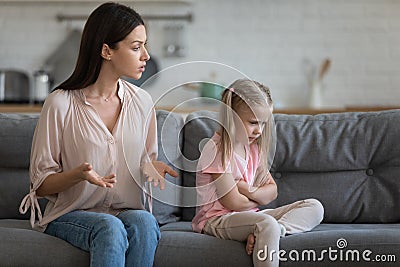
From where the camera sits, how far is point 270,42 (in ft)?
15.9

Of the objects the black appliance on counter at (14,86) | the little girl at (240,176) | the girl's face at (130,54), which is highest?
the girl's face at (130,54)

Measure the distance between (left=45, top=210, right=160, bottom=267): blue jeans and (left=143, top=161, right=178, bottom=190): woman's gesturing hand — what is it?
0.35ft

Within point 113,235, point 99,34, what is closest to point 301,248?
point 113,235

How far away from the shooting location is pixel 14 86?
4.91 meters

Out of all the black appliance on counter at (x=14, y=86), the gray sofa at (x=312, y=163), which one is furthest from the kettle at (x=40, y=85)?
the gray sofa at (x=312, y=163)

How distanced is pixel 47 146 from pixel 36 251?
332 mm

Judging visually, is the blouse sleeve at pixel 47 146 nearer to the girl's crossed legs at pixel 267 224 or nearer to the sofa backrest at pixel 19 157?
the sofa backrest at pixel 19 157

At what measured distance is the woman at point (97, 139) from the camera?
2289 millimetres

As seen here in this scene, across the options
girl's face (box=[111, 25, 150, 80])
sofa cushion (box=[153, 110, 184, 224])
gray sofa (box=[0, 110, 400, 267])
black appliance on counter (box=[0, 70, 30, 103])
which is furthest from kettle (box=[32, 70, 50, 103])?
girl's face (box=[111, 25, 150, 80])

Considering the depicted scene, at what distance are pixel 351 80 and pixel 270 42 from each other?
60 centimetres

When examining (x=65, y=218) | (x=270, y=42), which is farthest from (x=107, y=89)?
(x=270, y=42)

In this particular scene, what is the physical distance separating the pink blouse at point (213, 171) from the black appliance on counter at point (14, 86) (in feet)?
9.00

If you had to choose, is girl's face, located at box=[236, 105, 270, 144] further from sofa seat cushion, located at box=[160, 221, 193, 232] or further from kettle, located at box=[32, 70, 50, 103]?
kettle, located at box=[32, 70, 50, 103]

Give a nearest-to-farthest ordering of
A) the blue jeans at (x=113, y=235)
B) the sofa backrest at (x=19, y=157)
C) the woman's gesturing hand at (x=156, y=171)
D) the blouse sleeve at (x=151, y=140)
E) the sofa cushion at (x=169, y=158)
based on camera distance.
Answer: the blue jeans at (x=113, y=235) < the woman's gesturing hand at (x=156, y=171) < the blouse sleeve at (x=151, y=140) < the sofa cushion at (x=169, y=158) < the sofa backrest at (x=19, y=157)
